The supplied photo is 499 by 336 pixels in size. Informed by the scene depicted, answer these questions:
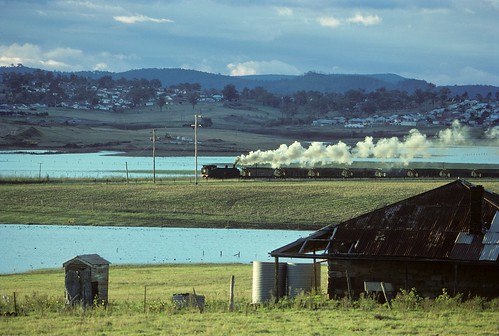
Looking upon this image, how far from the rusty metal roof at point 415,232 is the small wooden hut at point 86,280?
626 cm

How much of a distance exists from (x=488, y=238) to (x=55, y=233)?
4302 cm

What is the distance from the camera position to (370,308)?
119ft

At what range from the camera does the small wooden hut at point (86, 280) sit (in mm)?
39094

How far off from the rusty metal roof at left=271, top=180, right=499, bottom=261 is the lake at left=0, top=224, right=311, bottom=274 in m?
20.0

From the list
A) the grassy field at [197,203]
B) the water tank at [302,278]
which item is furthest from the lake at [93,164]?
the water tank at [302,278]

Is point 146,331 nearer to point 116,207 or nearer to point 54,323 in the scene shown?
point 54,323

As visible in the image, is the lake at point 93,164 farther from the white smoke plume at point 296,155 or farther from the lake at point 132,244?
the lake at point 132,244

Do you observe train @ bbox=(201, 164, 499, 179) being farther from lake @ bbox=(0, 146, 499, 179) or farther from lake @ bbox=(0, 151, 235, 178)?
lake @ bbox=(0, 151, 235, 178)

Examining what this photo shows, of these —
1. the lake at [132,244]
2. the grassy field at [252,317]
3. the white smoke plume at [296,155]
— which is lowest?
the lake at [132,244]

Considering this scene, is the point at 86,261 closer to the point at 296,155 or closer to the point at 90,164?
the point at 296,155

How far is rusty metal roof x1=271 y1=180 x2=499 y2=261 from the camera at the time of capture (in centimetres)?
3834

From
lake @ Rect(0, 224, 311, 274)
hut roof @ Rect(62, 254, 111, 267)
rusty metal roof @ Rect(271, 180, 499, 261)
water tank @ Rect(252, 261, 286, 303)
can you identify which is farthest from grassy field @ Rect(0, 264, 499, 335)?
lake @ Rect(0, 224, 311, 274)

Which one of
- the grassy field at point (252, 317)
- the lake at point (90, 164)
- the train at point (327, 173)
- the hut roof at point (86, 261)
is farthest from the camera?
the lake at point (90, 164)

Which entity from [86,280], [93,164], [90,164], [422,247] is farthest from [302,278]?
[90,164]
